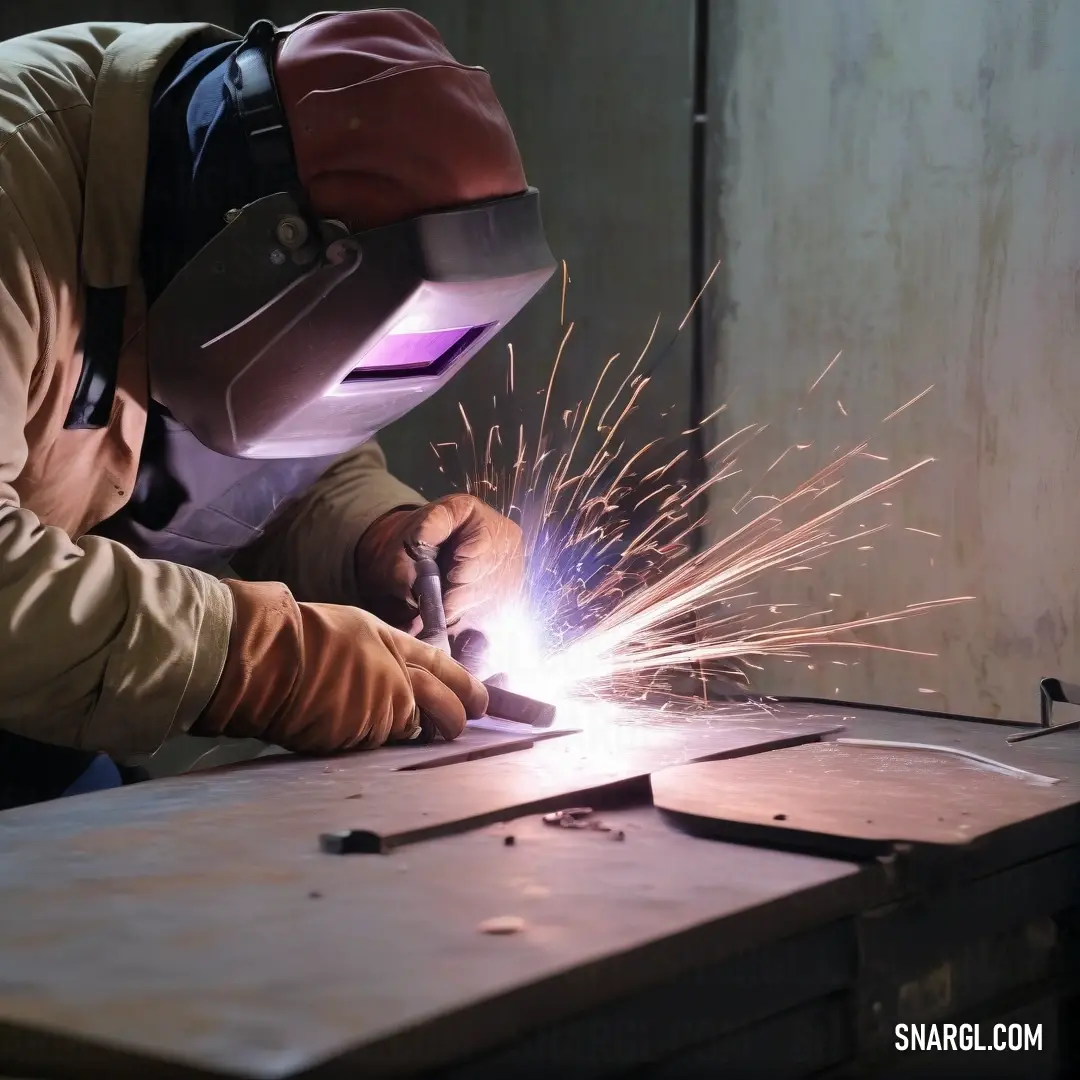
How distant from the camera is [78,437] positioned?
1.86 meters

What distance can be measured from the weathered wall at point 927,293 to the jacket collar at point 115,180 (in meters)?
A: 1.24

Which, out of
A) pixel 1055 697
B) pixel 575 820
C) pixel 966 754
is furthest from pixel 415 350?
pixel 1055 697

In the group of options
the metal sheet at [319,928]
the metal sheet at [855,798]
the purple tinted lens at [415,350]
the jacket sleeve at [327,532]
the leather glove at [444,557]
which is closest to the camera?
the metal sheet at [319,928]

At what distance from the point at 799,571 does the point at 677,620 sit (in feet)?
0.81

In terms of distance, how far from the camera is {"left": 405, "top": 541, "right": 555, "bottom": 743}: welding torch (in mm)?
1995

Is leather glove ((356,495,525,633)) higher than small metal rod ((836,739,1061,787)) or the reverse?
higher

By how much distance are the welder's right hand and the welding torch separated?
0.21 feet

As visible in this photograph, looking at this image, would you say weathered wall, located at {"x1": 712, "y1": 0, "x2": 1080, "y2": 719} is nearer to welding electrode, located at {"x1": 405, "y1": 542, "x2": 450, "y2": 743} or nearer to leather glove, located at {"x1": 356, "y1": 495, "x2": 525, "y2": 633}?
leather glove, located at {"x1": 356, "y1": 495, "x2": 525, "y2": 633}

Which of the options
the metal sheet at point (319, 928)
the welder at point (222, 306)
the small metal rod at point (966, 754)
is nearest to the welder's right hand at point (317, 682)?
the welder at point (222, 306)

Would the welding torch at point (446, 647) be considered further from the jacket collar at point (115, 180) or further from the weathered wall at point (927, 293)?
the weathered wall at point (927, 293)

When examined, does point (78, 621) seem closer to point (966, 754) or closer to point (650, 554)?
point (966, 754)

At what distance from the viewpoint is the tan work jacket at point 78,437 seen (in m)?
1.59

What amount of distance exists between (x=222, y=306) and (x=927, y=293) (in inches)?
50.5

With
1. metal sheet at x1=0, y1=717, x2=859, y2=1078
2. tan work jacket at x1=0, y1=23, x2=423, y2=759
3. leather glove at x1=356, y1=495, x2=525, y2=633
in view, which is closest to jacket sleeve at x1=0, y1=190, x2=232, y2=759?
tan work jacket at x1=0, y1=23, x2=423, y2=759
